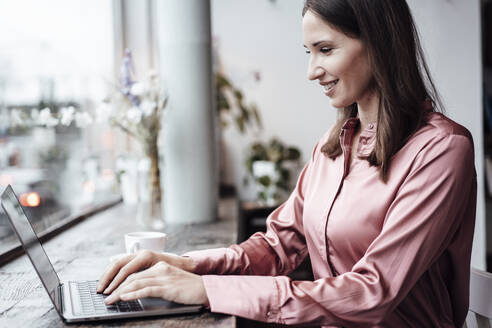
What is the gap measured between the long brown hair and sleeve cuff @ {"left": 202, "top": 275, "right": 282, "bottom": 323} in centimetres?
36

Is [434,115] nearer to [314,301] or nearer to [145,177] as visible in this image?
[314,301]

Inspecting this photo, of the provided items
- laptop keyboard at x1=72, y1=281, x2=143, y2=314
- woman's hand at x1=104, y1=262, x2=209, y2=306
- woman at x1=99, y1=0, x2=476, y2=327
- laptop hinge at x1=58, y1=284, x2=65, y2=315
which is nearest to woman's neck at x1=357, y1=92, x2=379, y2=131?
woman at x1=99, y1=0, x2=476, y2=327

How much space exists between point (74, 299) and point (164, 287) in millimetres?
217

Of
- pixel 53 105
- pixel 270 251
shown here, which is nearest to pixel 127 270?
pixel 270 251

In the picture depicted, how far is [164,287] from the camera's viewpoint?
103 centimetres

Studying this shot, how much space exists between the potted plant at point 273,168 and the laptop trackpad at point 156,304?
6.25 feet

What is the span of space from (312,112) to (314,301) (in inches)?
98.0

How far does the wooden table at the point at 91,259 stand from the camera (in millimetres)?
1021

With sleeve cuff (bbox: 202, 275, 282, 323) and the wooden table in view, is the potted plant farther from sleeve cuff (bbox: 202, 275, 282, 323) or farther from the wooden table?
sleeve cuff (bbox: 202, 275, 282, 323)

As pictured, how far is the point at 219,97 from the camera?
10.7 feet

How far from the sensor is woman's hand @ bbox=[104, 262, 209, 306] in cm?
103

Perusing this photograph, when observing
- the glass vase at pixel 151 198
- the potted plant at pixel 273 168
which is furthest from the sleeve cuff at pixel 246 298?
the potted plant at pixel 273 168

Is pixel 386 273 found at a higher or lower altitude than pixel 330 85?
lower

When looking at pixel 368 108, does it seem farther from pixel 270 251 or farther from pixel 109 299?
pixel 109 299
